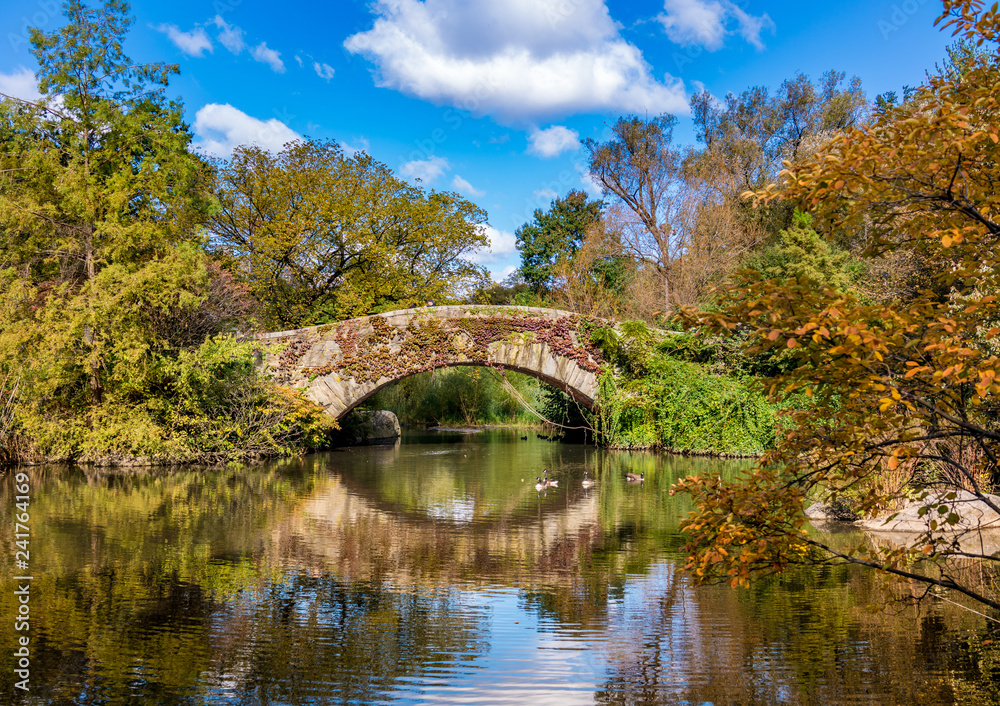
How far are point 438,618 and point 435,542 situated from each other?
92.7 inches

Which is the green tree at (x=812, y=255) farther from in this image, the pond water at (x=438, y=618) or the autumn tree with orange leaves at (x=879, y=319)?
the autumn tree with orange leaves at (x=879, y=319)

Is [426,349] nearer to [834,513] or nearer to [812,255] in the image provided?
[834,513]

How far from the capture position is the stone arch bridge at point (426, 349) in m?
15.1

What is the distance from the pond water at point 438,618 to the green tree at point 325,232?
11.5 meters

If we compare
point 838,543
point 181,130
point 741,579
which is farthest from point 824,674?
point 181,130

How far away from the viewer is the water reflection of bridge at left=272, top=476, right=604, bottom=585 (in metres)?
6.00

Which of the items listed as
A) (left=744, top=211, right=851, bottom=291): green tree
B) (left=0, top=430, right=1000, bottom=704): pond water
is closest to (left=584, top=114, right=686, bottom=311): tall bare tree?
(left=744, top=211, right=851, bottom=291): green tree

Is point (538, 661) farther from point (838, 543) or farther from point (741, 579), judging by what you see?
point (838, 543)

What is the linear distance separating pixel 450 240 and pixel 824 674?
1823cm

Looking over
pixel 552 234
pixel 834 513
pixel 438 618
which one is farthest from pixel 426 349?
pixel 552 234

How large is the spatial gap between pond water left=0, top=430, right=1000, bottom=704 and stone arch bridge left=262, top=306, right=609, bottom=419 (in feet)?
20.9

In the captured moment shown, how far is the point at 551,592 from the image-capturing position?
17.8 ft

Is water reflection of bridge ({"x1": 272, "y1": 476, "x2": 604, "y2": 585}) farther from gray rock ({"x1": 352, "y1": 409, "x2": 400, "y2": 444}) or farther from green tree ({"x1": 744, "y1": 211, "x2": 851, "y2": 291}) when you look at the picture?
green tree ({"x1": 744, "y1": 211, "x2": 851, "y2": 291})

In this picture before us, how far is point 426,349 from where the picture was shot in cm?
1534
